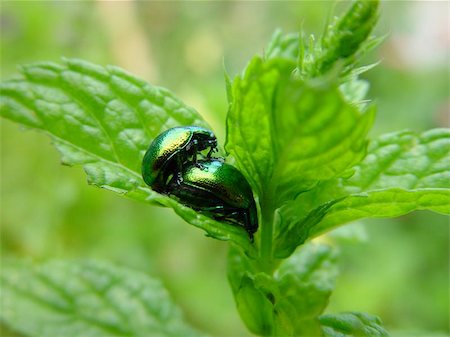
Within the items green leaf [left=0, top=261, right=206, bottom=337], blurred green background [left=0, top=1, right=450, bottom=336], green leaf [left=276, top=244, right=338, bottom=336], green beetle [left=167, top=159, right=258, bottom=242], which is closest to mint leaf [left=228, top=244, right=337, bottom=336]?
green leaf [left=276, top=244, right=338, bottom=336]

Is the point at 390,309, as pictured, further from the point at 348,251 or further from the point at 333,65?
the point at 333,65

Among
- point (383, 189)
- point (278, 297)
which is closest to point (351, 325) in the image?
point (278, 297)

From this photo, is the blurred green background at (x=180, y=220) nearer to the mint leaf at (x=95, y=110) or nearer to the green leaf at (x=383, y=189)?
the mint leaf at (x=95, y=110)

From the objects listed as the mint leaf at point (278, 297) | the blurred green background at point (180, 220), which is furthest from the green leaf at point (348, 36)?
the blurred green background at point (180, 220)

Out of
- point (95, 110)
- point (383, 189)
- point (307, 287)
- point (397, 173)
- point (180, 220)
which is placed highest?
point (180, 220)

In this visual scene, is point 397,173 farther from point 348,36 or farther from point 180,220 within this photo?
point 180,220
